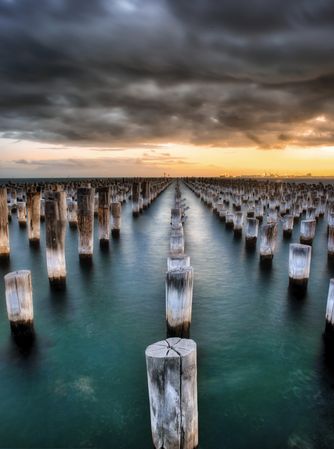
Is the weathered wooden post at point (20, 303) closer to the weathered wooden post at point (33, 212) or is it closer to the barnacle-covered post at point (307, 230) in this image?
the weathered wooden post at point (33, 212)

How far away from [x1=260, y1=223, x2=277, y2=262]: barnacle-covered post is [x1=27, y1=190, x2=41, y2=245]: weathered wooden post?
24.6 feet

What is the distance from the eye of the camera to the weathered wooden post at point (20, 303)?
5.52m

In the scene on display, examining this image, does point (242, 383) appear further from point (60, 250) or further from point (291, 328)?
point (60, 250)

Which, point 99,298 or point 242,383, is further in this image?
point 99,298

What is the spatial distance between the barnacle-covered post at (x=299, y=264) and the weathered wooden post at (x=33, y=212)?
8.16 metres

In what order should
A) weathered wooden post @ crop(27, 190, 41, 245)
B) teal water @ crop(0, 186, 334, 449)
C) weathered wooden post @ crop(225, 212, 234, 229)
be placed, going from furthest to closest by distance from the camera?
weathered wooden post @ crop(225, 212, 234, 229) < weathered wooden post @ crop(27, 190, 41, 245) < teal water @ crop(0, 186, 334, 449)

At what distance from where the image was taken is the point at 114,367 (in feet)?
18.0

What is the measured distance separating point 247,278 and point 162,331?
4599mm

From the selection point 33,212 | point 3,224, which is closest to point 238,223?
point 33,212

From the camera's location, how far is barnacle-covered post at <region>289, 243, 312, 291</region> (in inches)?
315

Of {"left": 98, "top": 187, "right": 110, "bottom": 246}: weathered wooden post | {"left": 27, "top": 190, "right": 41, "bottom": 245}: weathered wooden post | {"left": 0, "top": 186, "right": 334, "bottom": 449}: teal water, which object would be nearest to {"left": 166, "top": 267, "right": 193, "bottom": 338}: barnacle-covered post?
{"left": 0, "top": 186, "right": 334, "bottom": 449}: teal water

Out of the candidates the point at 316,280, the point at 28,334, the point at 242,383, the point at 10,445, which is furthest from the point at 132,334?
the point at 316,280

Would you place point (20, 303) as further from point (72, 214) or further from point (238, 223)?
point (72, 214)

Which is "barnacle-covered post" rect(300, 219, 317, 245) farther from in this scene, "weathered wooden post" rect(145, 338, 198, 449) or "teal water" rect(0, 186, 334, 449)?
"weathered wooden post" rect(145, 338, 198, 449)
